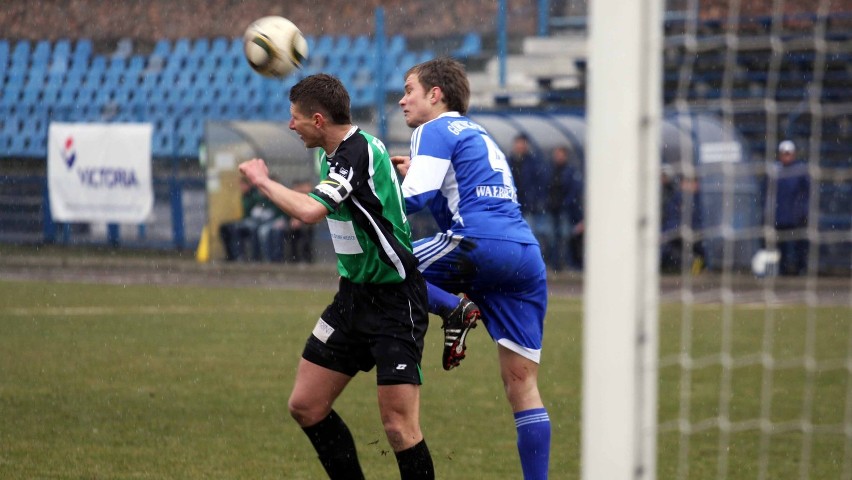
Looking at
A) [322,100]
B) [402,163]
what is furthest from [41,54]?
[322,100]

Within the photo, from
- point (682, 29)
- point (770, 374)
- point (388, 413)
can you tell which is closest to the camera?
point (388, 413)

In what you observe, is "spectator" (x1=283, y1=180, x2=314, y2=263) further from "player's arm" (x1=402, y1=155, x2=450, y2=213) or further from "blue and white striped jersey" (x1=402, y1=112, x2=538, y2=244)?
"player's arm" (x1=402, y1=155, x2=450, y2=213)

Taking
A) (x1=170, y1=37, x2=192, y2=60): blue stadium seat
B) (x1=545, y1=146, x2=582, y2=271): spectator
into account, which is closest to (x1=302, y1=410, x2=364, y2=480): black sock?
(x1=545, y1=146, x2=582, y2=271): spectator

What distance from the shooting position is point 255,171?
4.48 m

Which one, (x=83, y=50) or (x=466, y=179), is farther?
(x=83, y=50)

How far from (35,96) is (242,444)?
70.1 feet

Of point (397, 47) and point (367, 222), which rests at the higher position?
point (367, 222)

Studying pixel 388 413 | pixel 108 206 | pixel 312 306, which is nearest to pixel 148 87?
pixel 108 206

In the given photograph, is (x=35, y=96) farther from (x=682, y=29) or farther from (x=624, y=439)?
(x=624, y=439)

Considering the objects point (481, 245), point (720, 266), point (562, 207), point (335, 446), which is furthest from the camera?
point (720, 266)

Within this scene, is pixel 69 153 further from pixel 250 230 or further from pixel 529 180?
pixel 529 180

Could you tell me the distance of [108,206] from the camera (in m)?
20.4

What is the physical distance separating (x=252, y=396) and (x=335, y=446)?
3.37 metres

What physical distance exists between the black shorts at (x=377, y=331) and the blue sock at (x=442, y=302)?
1.04ft
